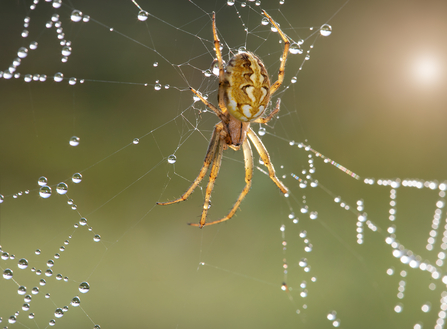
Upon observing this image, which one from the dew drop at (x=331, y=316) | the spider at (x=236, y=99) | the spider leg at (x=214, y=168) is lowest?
the dew drop at (x=331, y=316)

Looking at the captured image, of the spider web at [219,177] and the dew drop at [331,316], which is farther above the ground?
the spider web at [219,177]

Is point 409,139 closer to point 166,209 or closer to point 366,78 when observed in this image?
point 366,78

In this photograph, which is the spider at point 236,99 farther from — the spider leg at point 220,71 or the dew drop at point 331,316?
the dew drop at point 331,316

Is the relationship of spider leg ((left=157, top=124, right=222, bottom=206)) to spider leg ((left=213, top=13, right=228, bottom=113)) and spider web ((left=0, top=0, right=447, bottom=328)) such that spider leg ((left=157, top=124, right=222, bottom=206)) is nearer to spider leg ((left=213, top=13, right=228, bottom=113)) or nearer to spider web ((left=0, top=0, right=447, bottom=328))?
spider leg ((left=213, top=13, right=228, bottom=113))

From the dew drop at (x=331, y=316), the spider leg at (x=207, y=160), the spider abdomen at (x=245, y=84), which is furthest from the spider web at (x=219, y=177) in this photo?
the spider abdomen at (x=245, y=84)

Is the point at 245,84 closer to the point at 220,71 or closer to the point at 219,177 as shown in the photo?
the point at 220,71

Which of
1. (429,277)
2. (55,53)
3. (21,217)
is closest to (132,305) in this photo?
(21,217)
